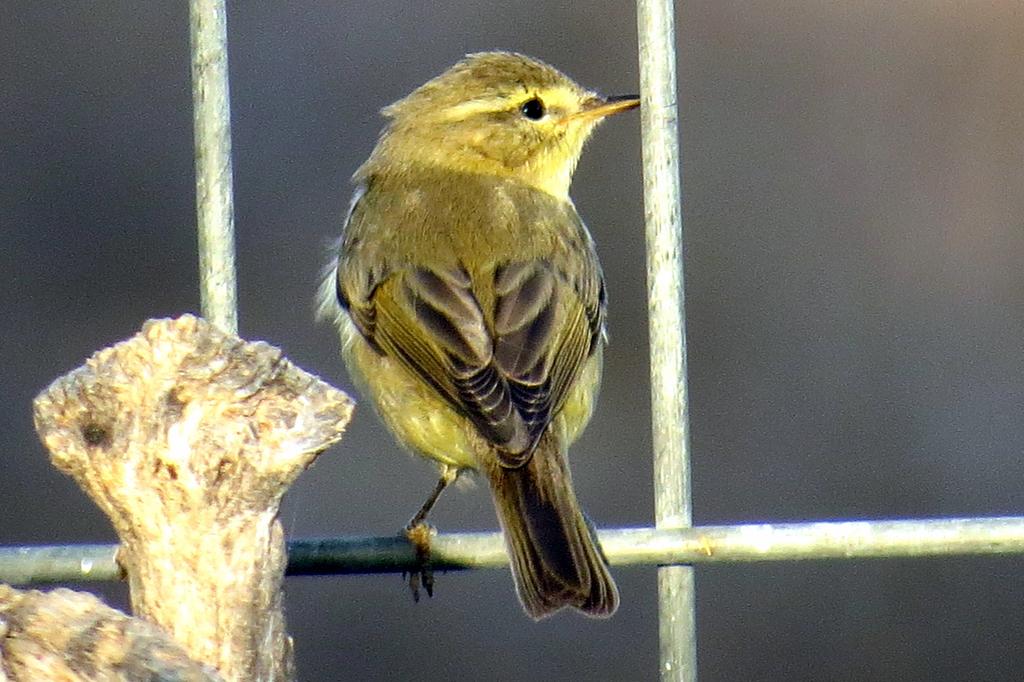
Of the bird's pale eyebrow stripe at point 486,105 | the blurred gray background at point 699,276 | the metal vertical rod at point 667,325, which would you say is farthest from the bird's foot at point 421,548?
the blurred gray background at point 699,276

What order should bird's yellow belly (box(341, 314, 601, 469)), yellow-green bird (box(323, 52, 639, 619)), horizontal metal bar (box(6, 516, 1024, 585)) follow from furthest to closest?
bird's yellow belly (box(341, 314, 601, 469)) → yellow-green bird (box(323, 52, 639, 619)) → horizontal metal bar (box(6, 516, 1024, 585))

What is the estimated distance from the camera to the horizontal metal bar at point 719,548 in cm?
265

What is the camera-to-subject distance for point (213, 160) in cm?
277

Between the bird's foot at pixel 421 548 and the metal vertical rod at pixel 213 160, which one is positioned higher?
the metal vertical rod at pixel 213 160

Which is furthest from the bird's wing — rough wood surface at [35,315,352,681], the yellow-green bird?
Result: rough wood surface at [35,315,352,681]

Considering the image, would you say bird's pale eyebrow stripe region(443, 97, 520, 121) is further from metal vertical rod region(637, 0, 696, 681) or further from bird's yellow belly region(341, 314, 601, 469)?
metal vertical rod region(637, 0, 696, 681)

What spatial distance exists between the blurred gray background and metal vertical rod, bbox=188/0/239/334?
3.01 meters

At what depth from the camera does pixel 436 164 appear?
4.65 meters

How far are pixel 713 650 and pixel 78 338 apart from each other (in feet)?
7.36

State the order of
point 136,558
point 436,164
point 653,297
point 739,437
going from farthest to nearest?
point 739,437
point 436,164
point 653,297
point 136,558

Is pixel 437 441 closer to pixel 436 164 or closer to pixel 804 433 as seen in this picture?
pixel 436 164

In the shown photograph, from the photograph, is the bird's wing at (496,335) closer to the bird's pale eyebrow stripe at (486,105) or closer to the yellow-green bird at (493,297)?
the yellow-green bird at (493,297)

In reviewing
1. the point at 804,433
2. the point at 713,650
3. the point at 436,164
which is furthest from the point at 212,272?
the point at 804,433

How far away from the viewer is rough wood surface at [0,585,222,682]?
6.81ft
